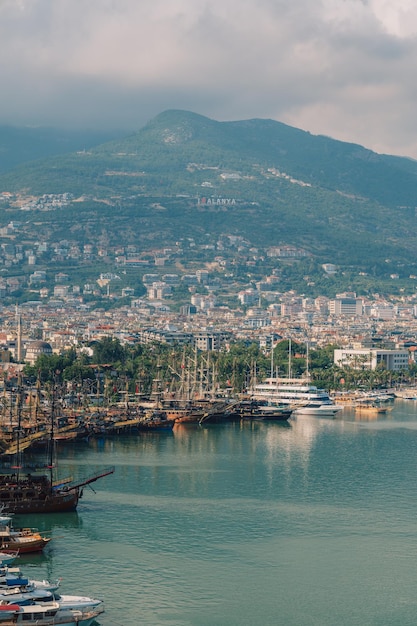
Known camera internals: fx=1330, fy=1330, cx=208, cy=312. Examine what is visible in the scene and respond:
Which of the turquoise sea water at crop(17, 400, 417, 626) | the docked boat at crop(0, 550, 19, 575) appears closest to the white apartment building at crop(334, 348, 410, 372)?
the turquoise sea water at crop(17, 400, 417, 626)

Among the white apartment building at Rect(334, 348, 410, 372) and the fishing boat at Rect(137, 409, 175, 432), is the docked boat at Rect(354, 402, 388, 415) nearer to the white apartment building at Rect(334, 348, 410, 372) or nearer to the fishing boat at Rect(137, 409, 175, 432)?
the fishing boat at Rect(137, 409, 175, 432)

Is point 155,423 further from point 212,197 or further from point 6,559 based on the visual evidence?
point 212,197

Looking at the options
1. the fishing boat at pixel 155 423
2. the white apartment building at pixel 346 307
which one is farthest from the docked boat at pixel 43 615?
the white apartment building at pixel 346 307

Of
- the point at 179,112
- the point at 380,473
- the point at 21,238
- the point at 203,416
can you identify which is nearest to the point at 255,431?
the point at 203,416

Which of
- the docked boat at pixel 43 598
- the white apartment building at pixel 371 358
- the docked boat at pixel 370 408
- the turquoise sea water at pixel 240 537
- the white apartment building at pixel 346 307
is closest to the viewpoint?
the docked boat at pixel 43 598

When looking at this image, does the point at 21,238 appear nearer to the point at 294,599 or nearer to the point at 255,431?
the point at 255,431

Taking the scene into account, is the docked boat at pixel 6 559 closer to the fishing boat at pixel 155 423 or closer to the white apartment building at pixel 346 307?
the fishing boat at pixel 155 423
